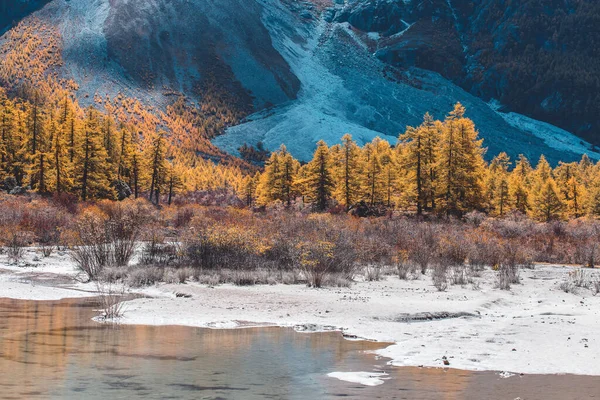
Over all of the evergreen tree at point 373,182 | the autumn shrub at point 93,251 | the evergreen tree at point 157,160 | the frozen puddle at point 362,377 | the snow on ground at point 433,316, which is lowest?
the frozen puddle at point 362,377

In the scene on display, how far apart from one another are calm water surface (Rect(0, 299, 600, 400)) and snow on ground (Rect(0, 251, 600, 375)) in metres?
0.92

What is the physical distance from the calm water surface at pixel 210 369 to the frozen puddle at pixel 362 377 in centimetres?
20

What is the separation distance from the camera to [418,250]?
30.3 metres

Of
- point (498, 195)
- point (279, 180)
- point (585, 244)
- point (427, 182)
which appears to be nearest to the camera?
point (585, 244)

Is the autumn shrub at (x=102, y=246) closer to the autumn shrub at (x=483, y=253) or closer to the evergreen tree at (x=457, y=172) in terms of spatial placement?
the autumn shrub at (x=483, y=253)

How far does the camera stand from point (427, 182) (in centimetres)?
5419

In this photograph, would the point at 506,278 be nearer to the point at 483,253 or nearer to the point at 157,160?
the point at 483,253

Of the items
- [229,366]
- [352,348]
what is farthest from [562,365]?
[229,366]

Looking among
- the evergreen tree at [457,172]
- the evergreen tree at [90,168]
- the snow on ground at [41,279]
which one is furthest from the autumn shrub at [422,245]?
the evergreen tree at [90,168]

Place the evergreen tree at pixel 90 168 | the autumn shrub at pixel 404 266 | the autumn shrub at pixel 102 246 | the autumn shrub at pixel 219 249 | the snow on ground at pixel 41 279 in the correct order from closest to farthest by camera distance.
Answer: the snow on ground at pixel 41 279 < the autumn shrub at pixel 102 246 < the autumn shrub at pixel 219 249 < the autumn shrub at pixel 404 266 < the evergreen tree at pixel 90 168

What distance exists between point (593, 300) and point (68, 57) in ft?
635

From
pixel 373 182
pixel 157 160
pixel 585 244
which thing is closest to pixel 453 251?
pixel 585 244

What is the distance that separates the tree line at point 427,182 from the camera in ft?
172

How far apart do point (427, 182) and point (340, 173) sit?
1193cm
